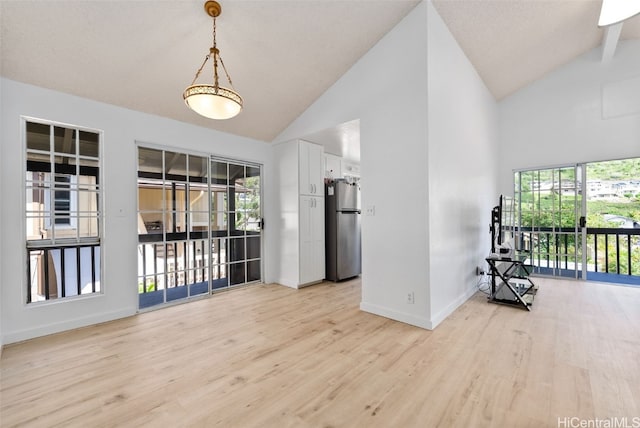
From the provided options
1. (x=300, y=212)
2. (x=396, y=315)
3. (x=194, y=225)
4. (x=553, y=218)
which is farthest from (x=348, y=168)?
(x=553, y=218)

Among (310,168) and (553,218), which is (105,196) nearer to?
(310,168)

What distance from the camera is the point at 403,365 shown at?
6.83 feet

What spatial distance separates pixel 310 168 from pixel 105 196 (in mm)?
2750

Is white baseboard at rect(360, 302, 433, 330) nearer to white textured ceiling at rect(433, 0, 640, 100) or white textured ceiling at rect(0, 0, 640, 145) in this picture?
white textured ceiling at rect(0, 0, 640, 145)

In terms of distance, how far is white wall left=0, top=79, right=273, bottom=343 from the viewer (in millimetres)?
2529

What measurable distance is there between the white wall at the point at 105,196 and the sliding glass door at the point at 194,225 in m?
0.18

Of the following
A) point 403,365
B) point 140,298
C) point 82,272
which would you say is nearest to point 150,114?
point 82,272

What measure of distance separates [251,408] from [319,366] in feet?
1.97

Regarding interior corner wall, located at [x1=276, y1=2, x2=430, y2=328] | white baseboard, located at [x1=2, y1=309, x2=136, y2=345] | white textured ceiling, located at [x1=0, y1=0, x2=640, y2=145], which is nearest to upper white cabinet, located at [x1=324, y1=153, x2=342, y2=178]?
white textured ceiling, located at [x1=0, y1=0, x2=640, y2=145]

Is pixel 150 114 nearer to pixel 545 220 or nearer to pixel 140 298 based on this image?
pixel 140 298

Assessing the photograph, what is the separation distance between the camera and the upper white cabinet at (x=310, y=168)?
14.4 feet

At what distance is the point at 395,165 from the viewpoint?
300cm

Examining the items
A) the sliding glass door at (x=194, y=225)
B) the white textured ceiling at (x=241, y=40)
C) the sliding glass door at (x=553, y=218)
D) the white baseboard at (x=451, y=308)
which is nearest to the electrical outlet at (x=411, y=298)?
the white baseboard at (x=451, y=308)

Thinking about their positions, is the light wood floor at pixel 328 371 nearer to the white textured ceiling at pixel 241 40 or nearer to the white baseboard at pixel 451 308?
the white baseboard at pixel 451 308
